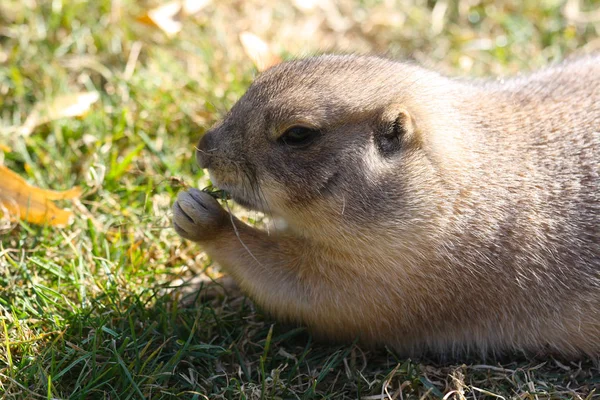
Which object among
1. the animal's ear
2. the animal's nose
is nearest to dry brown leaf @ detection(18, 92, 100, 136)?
the animal's nose

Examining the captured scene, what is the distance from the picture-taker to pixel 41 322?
14.5ft

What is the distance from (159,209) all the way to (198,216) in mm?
1019

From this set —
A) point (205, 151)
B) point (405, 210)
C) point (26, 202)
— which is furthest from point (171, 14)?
point (405, 210)

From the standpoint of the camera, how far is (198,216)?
4535 millimetres

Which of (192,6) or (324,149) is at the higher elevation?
(324,149)

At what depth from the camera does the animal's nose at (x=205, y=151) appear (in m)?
4.33

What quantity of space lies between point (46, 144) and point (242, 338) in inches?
87.7

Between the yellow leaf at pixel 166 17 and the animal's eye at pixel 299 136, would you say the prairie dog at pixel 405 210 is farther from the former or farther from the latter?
the yellow leaf at pixel 166 17

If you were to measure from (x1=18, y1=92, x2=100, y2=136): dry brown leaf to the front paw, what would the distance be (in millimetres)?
1786

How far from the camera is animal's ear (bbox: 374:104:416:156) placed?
13.7 ft

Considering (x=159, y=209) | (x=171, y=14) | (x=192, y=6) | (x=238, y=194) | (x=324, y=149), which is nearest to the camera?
(x=324, y=149)

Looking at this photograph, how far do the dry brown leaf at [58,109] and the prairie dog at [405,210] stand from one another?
1.82 m

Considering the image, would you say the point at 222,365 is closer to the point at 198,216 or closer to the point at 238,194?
the point at 198,216

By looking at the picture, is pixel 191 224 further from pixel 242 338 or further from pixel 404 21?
pixel 404 21
